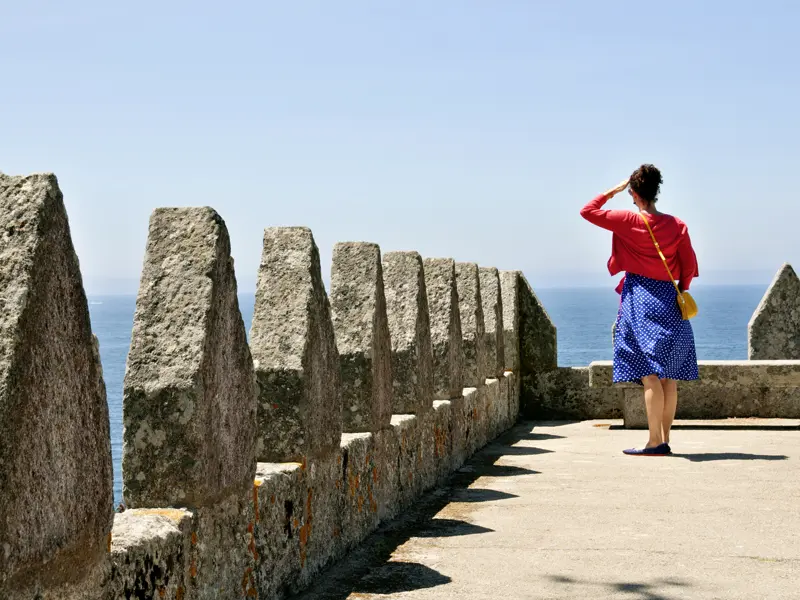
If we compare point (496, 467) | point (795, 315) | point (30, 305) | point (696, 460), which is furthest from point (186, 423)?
point (795, 315)

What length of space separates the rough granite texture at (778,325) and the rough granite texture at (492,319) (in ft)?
11.6

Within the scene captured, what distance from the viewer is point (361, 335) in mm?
5629

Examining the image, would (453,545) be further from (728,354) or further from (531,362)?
(728,354)

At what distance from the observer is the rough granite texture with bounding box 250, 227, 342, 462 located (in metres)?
4.53

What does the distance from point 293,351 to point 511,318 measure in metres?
7.07

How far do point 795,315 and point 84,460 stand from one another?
1103cm

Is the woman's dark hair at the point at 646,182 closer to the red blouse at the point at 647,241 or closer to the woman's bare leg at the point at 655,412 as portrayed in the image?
the red blouse at the point at 647,241

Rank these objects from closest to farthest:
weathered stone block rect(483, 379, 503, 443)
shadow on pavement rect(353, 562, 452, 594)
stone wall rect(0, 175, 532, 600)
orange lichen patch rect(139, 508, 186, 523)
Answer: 1. stone wall rect(0, 175, 532, 600)
2. orange lichen patch rect(139, 508, 186, 523)
3. shadow on pavement rect(353, 562, 452, 594)
4. weathered stone block rect(483, 379, 503, 443)

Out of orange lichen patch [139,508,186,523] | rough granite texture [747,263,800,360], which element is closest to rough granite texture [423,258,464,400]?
orange lichen patch [139,508,186,523]

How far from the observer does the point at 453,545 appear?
5246 millimetres

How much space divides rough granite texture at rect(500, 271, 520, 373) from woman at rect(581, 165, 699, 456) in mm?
2740

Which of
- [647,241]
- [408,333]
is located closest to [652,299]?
[647,241]

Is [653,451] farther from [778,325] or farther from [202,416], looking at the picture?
[202,416]

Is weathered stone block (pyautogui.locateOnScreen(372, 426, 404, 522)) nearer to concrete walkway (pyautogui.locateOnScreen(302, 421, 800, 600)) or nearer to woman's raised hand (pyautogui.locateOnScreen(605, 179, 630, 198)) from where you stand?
concrete walkway (pyautogui.locateOnScreen(302, 421, 800, 600))
